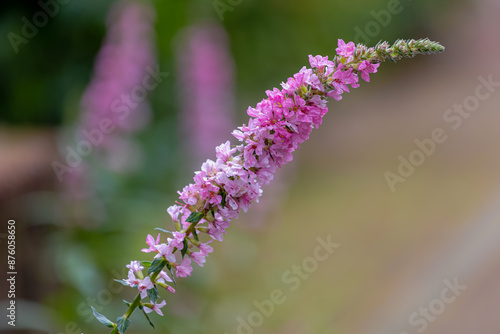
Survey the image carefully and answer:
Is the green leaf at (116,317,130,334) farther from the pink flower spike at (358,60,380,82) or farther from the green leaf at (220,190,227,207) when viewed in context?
the pink flower spike at (358,60,380,82)

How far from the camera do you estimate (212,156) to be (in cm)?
407

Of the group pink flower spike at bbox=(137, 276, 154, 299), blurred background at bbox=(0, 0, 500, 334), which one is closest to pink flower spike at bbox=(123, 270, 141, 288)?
pink flower spike at bbox=(137, 276, 154, 299)

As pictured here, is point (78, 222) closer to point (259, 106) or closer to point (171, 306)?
point (171, 306)

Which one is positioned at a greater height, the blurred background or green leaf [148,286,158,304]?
the blurred background

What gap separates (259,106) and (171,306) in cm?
219

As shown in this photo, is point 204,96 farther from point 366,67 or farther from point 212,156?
point 366,67

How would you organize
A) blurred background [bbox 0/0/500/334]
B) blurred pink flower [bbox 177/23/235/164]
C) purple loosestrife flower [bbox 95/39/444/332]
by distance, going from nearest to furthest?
purple loosestrife flower [bbox 95/39/444/332]
blurred background [bbox 0/0/500/334]
blurred pink flower [bbox 177/23/235/164]

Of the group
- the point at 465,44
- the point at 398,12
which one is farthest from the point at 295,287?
the point at 465,44

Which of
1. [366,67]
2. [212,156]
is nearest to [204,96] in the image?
[212,156]

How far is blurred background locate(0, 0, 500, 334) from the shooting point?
295 centimetres

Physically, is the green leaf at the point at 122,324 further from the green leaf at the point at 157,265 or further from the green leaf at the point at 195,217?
the green leaf at the point at 195,217

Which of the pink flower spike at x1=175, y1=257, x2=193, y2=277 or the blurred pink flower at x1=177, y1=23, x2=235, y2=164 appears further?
the blurred pink flower at x1=177, y1=23, x2=235, y2=164

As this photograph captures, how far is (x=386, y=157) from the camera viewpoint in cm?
675

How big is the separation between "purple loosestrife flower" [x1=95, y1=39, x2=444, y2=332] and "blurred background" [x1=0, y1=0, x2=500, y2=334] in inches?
61.9
